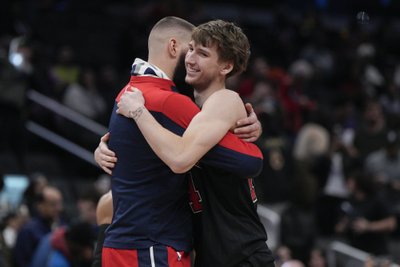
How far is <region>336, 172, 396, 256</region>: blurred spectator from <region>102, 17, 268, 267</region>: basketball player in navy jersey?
19.1 ft

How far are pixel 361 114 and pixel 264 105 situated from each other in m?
3.06

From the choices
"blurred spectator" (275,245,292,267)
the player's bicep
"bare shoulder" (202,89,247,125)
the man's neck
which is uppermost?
the man's neck

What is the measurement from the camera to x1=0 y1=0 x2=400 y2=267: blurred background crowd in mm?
10197

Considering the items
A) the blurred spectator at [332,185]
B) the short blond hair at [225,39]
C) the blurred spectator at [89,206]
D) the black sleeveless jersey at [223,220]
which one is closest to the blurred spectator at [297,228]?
the blurred spectator at [332,185]

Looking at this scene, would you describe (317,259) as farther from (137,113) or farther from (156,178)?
(137,113)

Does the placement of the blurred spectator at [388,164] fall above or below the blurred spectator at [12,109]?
below

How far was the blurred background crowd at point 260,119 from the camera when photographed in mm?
10197

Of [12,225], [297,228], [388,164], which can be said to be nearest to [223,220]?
[12,225]

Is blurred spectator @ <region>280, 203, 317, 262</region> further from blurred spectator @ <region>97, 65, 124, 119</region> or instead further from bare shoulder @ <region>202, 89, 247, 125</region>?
bare shoulder @ <region>202, 89, 247, 125</region>

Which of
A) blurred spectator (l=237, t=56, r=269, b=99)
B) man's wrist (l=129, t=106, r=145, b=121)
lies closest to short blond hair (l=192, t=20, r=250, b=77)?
man's wrist (l=129, t=106, r=145, b=121)

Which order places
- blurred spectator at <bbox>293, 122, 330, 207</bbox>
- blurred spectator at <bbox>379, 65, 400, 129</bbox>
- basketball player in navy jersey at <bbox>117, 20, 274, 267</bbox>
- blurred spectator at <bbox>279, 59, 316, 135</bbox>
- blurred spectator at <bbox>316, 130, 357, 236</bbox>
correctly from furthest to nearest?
blurred spectator at <bbox>379, 65, 400, 129</bbox> → blurred spectator at <bbox>279, 59, 316, 135</bbox> → blurred spectator at <bbox>316, 130, 357, 236</bbox> → blurred spectator at <bbox>293, 122, 330, 207</bbox> → basketball player in navy jersey at <bbox>117, 20, 274, 267</bbox>

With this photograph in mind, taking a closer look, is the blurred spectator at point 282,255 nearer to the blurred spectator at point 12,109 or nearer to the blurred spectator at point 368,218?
the blurred spectator at point 368,218

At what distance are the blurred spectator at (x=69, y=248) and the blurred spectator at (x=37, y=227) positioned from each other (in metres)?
0.55

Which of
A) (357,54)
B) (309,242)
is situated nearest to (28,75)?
(309,242)
